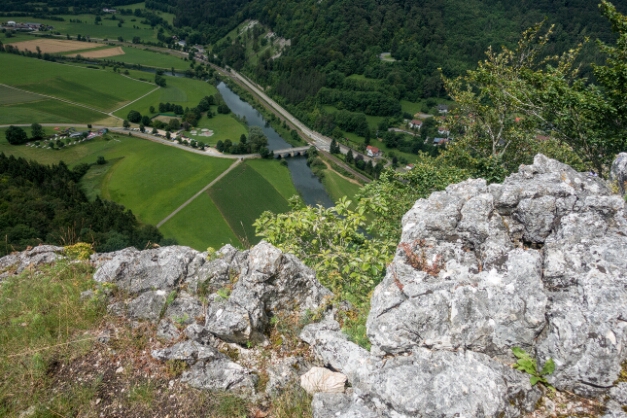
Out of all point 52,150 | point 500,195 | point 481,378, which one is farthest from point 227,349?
point 52,150

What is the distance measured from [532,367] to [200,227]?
69.4m

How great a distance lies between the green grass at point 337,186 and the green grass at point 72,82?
84078 millimetres

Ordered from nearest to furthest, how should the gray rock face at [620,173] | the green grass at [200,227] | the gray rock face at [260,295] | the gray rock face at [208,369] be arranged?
the gray rock face at [208,369] < the gray rock face at [260,295] < the gray rock face at [620,173] < the green grass at [200,227]

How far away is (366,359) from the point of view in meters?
7.45

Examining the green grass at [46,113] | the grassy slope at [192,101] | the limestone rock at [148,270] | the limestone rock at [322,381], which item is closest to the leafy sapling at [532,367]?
the limestone rock at [322,381]

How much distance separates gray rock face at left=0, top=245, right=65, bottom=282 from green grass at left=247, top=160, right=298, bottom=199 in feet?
232

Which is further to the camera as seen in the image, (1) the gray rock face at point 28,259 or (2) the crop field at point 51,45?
(2) the crop field at point 51,45

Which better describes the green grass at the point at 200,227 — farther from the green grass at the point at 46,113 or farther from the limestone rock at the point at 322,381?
the green grass at the point at 46,113

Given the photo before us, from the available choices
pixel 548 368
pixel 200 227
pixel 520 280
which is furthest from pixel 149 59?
pixel 548 368

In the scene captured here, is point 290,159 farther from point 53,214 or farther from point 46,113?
point 46,113

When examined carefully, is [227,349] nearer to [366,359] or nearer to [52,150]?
[366,359]

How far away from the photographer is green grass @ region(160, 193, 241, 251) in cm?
6625

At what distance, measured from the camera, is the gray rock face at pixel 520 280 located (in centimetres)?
623

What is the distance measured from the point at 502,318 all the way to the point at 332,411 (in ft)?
12.2
